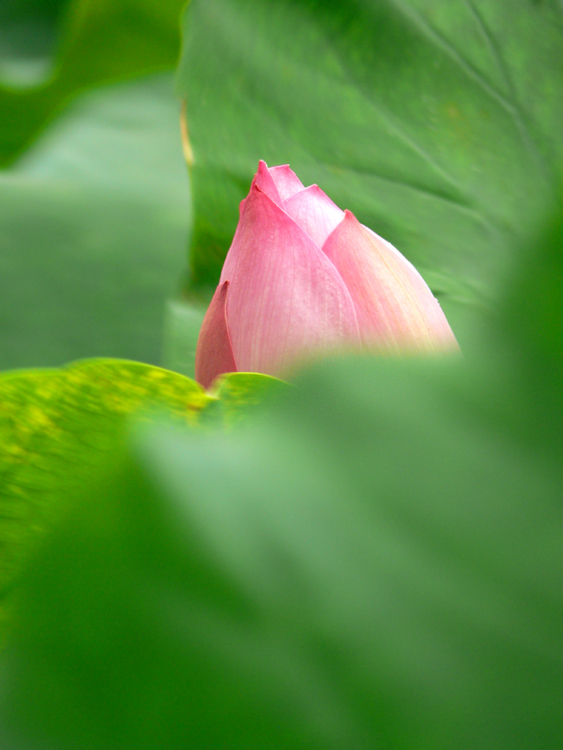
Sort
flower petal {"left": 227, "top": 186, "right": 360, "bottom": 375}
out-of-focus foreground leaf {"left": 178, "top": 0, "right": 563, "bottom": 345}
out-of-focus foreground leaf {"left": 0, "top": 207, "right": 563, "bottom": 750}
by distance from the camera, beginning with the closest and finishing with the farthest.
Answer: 1. out-of-focus foreground leaf {"left": 0, "top": 207, "right": 563, "bottom": 750}
2. flower petal {"left": 227, "top": 186, "right": 360, "bottom": 375}
3. out-of-focus foreground leaf {"left": 178, "top": 0, "right": 563, "bottom": 345}

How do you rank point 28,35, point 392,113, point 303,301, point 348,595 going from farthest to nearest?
point 28,35, point 392,113, point 303,301, point 348,595

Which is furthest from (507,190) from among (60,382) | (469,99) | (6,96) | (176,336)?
(6,96)

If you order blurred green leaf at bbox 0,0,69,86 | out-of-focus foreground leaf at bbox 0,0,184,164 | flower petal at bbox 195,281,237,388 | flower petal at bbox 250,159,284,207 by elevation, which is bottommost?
flower petal at bbox 195,281,237,388

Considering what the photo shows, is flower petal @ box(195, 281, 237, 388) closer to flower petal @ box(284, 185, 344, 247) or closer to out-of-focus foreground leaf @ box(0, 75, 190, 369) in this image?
flower petal @ box(284, 185, 344, 247)

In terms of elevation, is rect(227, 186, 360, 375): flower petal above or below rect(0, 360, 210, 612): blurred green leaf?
above

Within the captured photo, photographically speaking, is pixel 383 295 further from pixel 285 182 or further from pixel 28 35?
pixel 28 35

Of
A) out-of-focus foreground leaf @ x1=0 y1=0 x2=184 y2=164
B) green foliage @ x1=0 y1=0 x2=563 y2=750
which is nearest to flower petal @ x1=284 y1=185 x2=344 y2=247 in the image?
green foliage @ x1=0 y1=0 x2=563 y2=750

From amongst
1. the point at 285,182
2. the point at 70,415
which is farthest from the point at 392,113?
the point at 70,415
